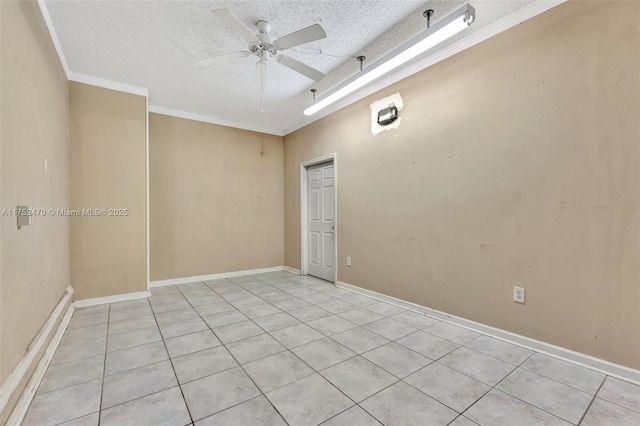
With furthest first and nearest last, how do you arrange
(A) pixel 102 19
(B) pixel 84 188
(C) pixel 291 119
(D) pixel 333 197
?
(C) pixel 291 119, (D) pixel 333 197, (B) pixel 84 188, (A) pixel 102 19

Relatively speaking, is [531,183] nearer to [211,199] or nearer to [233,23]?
[233,23]

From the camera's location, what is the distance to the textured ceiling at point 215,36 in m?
2.22

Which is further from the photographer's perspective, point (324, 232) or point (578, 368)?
point (324, 232)

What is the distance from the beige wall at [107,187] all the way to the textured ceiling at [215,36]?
1.19ft

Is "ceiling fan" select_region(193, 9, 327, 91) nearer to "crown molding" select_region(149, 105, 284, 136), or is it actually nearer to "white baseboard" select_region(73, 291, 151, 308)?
"crown molding" select_region(149, 105, 284, 136)

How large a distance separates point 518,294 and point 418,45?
7.29ft

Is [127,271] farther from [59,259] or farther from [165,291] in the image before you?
[59,259]

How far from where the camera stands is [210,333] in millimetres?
2596

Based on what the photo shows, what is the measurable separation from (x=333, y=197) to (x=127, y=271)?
10.1 ft

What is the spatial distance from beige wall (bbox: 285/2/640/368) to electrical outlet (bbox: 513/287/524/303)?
51mm

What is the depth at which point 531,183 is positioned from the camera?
7.45 feet

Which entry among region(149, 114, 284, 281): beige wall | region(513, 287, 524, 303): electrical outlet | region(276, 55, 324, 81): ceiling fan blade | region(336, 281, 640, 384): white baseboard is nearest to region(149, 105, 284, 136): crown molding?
region(149, 114, 284, 281): beige wall

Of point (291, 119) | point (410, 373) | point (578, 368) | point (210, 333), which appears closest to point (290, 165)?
point (291, 119)

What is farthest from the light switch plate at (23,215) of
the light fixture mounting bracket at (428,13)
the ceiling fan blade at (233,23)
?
the light fixture mounting bracket at (428,13)
